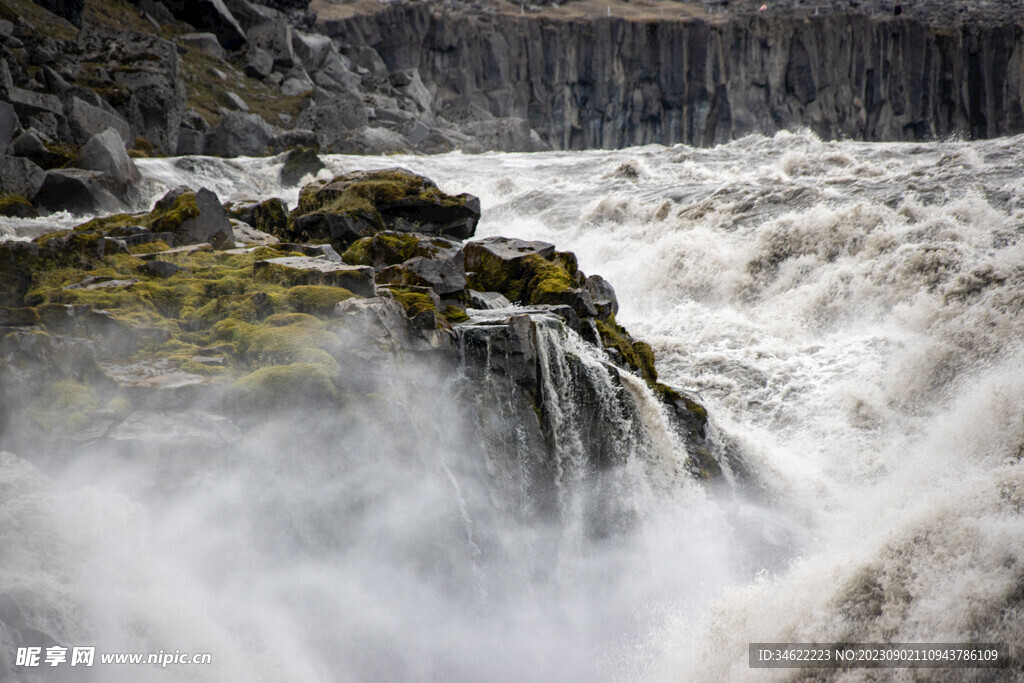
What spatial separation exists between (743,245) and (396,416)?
1299 cm

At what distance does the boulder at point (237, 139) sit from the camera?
33.4 meters

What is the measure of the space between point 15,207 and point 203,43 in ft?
114

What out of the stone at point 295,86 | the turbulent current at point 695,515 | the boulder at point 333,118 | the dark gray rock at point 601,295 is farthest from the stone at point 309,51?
the dark gray rock at point 601,295

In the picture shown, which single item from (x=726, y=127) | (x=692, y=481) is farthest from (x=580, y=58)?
(x=692, y=481)

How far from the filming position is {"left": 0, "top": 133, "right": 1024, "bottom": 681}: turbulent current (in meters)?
6.53

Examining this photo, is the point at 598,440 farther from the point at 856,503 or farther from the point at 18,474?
the point at 18,474

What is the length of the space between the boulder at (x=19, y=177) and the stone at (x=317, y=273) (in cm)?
1135

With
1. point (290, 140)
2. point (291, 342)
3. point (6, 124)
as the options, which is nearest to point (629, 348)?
point (291, 342)

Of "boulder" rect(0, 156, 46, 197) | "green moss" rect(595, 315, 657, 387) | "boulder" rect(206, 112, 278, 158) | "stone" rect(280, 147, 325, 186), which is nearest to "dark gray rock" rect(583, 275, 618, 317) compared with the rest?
"green moss" rect(595, 315, 657, 387)

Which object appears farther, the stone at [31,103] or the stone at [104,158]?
the stone at [31,103]

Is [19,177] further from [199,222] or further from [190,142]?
[190,142]

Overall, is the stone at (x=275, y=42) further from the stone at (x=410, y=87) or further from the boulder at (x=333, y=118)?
the boulder at (x=333, y=118)

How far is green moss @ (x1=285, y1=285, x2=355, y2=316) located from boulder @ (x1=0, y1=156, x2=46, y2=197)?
1278 cm

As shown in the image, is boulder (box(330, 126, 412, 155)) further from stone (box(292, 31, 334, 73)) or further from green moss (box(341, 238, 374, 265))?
green moss (box(341, 238, 374, 265))
